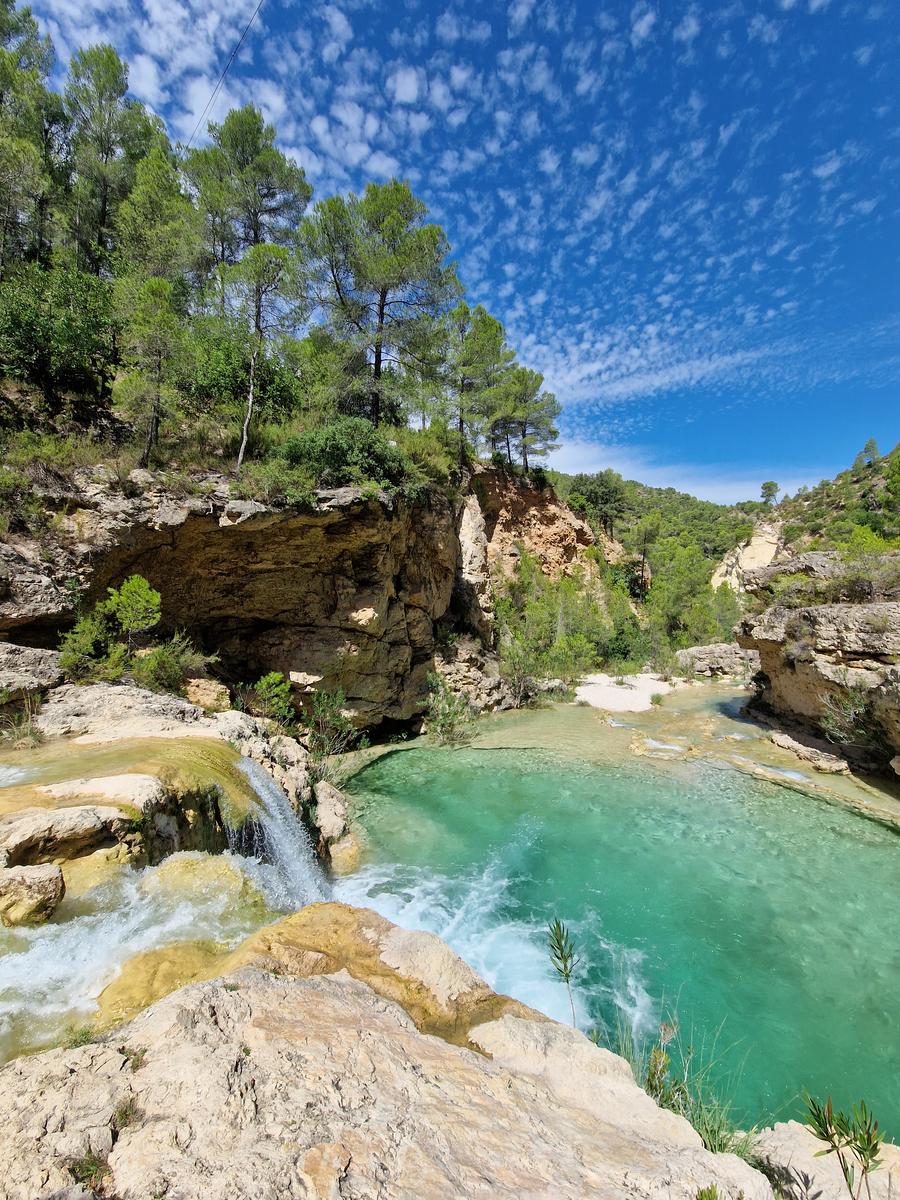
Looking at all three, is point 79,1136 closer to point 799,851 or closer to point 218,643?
point 799,851

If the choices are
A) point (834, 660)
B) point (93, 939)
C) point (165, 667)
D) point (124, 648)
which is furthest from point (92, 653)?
point (834, 660)

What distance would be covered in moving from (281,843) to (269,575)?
790 cm

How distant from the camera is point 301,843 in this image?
6.69 m

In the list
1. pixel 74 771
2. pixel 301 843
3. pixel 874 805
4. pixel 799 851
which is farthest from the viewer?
pixel 874 805

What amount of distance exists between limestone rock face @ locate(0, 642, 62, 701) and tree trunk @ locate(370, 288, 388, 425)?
10.8 metres

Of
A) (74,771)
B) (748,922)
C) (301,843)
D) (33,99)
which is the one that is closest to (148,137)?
(33,99)

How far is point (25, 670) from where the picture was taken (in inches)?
284

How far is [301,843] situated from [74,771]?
9.75 ft

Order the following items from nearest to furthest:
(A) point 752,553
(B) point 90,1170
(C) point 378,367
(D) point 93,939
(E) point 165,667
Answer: (B) point 90,1170
(D) point 93,939
(E) point 165,667
(C) point 378,367
(A) point 752,553

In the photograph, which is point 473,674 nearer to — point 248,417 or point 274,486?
point 274,486

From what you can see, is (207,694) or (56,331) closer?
(207,694)

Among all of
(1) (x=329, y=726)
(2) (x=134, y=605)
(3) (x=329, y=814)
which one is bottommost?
(3) (x=329, y=814)

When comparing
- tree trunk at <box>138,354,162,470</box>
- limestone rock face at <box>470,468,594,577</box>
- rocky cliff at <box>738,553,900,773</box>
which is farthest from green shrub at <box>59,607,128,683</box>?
limestone rock face at <box>470,468,594,577</box>

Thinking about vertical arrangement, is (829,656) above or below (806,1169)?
above
